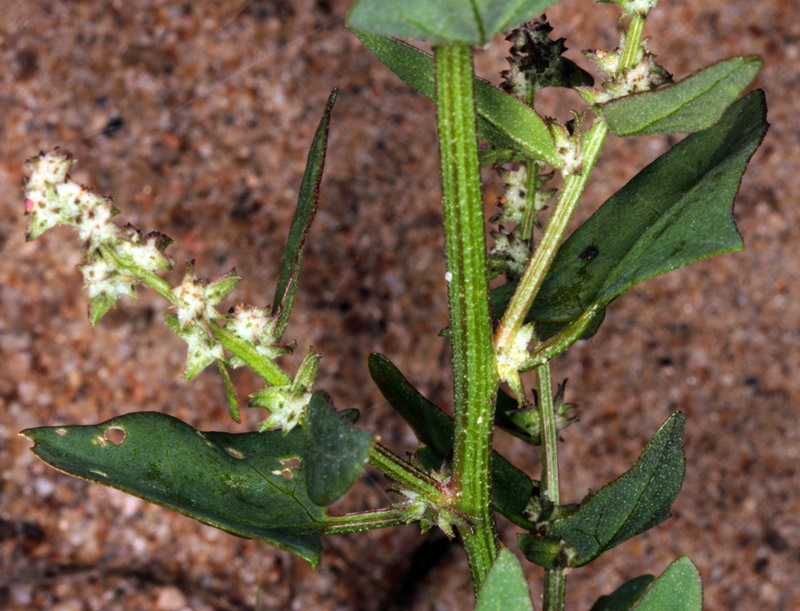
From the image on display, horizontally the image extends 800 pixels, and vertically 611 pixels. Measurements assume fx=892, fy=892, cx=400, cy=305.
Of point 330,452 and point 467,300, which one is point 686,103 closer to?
point 467,300

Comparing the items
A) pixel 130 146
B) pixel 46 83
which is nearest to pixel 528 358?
pixel 130 146

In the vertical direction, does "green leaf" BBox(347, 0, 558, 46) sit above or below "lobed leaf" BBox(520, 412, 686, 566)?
above

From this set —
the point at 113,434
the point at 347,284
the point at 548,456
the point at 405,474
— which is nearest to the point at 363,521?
the point at 405,474

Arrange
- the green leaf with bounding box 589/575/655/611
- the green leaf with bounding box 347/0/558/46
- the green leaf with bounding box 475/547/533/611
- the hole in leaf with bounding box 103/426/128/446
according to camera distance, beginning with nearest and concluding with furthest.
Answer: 1. the green leaf with bounding box 347/0/558/46
2. the green leaf with bounding box 475/547/533/611
3. the hole in leaf with bounding box 103/426/128/446
4. the green leaf with bounding box 589/575/655/611

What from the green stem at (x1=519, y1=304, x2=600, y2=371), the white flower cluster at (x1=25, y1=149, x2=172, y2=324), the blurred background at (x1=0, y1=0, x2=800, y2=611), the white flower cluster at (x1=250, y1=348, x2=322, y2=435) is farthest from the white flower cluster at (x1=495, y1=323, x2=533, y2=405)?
the blurred background at (x1=0, y1=0, x2=800, y2=611)

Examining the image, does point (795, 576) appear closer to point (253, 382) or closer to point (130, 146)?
point (253, 382)

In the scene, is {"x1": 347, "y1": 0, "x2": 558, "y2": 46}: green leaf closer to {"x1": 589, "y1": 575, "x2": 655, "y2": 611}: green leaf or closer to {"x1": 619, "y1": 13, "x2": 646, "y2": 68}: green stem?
{"x1": 619, "y1": 13, "x2": 646, "y2": 68}: green stem
